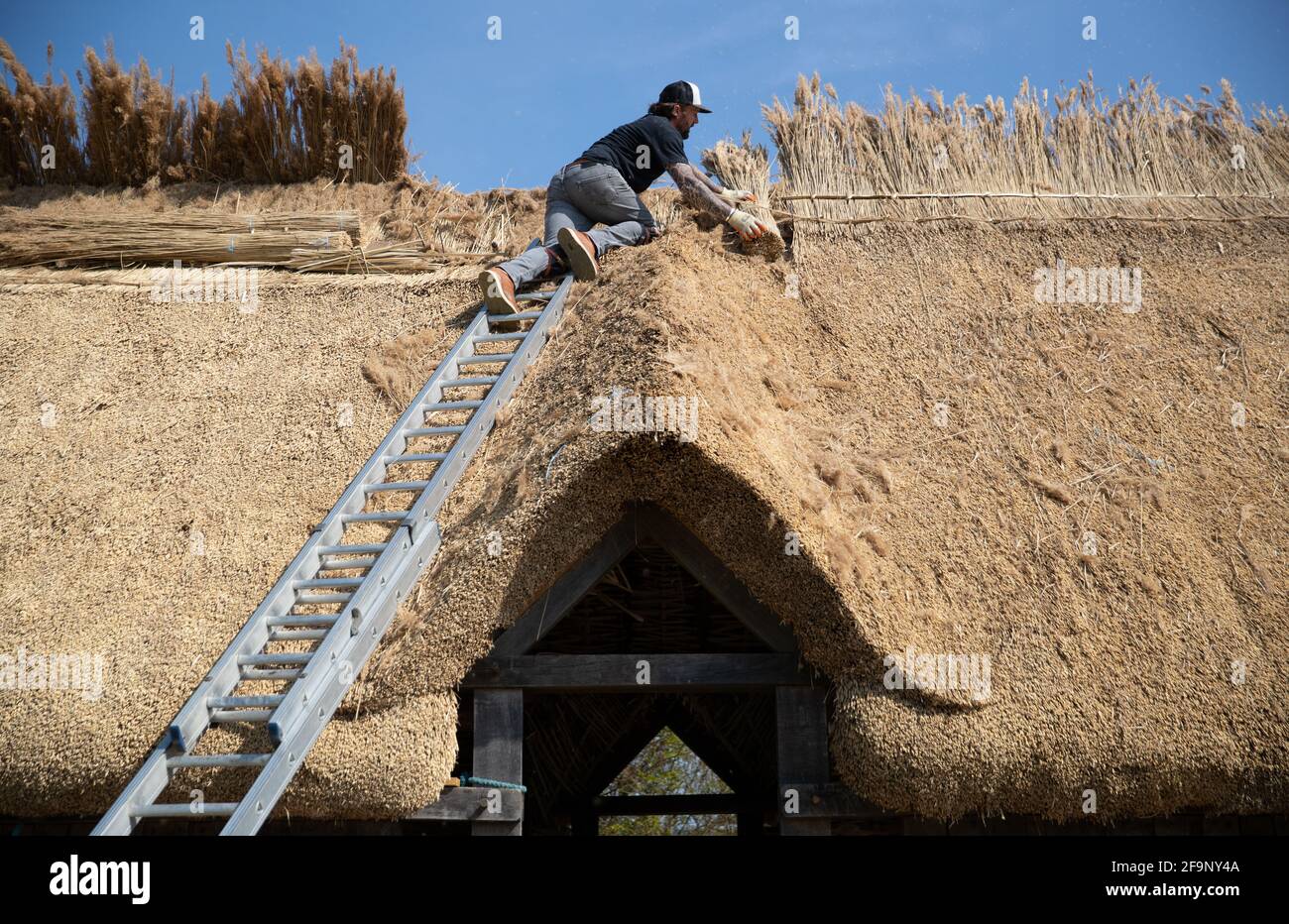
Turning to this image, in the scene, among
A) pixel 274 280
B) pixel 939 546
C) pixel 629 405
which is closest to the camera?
pixel 629 405

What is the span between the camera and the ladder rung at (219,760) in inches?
161

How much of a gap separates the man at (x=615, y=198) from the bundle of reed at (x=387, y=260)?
0.91 metres

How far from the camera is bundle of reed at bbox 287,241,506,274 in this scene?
23.9 ft

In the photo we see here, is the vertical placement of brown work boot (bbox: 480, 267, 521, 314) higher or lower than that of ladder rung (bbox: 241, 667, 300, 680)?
higher

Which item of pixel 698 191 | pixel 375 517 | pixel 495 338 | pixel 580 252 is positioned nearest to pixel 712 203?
pixel 698 191

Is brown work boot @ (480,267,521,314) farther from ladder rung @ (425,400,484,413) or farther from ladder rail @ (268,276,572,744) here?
ladder rung @ (425,400,484,413)

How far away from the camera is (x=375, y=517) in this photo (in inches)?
189

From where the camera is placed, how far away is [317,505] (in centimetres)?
555

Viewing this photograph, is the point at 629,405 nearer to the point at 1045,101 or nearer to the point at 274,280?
the point at 274,280

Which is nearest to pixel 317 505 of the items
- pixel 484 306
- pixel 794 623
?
pixel 484 306

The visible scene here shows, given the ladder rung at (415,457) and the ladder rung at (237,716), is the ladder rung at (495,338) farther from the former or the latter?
the ladder rung at (237,716)

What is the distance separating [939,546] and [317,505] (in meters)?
2.90

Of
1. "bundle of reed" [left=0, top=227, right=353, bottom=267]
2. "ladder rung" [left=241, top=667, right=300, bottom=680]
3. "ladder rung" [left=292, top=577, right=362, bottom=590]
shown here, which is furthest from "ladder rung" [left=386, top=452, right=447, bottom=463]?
"bundle of reed" [left=0, top=227, right=353, bottom=267]

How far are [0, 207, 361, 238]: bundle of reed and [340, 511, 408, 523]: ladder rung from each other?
10.5 feet
